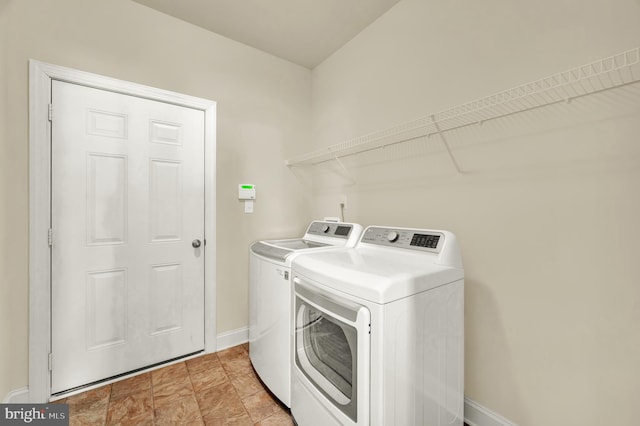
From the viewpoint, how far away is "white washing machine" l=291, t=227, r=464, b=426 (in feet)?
3.17

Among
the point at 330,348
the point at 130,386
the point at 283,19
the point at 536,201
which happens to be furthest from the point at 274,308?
the point at 283,19

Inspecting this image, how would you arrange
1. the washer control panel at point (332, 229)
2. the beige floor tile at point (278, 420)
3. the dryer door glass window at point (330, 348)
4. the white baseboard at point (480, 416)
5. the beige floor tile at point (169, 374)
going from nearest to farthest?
the dryer door glass window at point (330, 348) < the white baseboard at point (480, 416) < the beige floor tile at point (278, 420) < the beige floor tile at point (169, 374) < the washer control panel at point (332, 229)

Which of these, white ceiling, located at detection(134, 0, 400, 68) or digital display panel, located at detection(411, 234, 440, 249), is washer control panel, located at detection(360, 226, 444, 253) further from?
white ceiling, located at detection(134, 0, 400, 68)

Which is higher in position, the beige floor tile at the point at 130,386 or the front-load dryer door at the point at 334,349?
the front-load dryer door at the point at 334,349

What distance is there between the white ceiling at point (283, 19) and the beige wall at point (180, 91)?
0.10 m

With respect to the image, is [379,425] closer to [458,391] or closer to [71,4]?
Result: [458,391]

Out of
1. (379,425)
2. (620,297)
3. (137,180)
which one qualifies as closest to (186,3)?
(137,180)

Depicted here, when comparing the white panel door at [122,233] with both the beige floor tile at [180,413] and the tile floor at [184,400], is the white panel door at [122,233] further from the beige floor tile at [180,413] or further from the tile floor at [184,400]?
the beige floor tile at [180,413]

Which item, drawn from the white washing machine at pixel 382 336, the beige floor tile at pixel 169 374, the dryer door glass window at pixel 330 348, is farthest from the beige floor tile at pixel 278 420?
the beige floor tile at pixel 169 374

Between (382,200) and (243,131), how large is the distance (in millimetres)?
1379

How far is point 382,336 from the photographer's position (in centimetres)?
94

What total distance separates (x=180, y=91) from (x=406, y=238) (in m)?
2.02

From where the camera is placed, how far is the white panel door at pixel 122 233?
167 cm

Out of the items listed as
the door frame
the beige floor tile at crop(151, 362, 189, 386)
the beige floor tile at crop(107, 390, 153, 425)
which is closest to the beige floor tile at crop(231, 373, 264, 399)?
the beige floor tile at crop(151, 362, 189, 386)
